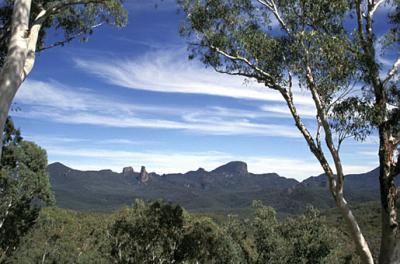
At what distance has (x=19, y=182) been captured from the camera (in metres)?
25.7

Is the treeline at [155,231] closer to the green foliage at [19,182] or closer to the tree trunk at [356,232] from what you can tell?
the green foliage at [19,182]

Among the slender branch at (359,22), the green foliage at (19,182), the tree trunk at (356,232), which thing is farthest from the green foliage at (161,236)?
the slender branch at (359,22)

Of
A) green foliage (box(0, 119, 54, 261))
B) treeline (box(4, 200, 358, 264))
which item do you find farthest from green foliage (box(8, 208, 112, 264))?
green foliage (box(0, 119, 54, 261))

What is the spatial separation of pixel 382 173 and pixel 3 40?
1016cm

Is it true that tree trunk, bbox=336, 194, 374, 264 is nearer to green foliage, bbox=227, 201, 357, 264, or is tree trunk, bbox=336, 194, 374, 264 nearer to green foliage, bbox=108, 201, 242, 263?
green foliage, bbox=108, 201, 242, 263

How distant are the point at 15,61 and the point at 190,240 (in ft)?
87.4

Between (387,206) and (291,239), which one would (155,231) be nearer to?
(291,239)

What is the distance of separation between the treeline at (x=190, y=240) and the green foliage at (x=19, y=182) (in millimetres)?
3382

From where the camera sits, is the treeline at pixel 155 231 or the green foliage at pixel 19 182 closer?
the green foliage at pixel 19 182

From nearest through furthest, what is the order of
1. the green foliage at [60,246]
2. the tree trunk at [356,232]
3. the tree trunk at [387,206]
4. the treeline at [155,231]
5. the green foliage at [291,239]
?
the tree trunk at [387,206] → the tree trunk at [356,232] → the treeline at [155,231] → the green foliage at [291,239] → the green foliage at [60,246]

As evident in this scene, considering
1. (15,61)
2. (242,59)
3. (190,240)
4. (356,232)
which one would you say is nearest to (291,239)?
(190,240)

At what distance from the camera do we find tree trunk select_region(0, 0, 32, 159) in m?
6.58

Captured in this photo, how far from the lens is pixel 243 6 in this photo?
586 inches

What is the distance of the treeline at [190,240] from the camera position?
30.5 metres
